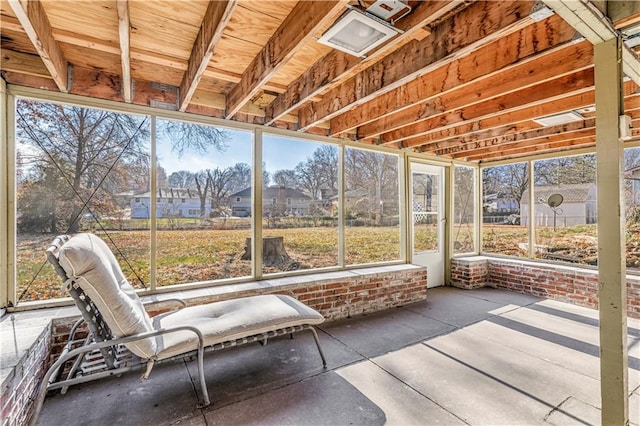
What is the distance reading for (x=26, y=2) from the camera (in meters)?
1.54

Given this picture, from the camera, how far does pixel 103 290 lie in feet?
5.95

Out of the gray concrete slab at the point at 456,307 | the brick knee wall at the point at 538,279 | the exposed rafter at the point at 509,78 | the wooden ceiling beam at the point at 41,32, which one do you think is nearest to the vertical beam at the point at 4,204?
the wooden ceiling beam at the point at 41,32

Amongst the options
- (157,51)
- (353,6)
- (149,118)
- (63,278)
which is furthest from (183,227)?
(353,6)

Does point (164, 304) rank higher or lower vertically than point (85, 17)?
lower

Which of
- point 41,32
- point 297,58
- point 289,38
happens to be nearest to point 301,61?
point 297,58

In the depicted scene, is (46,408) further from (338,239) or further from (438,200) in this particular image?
(438,200)

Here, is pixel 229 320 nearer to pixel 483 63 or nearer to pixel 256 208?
pixel 256 208

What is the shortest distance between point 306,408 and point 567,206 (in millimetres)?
5226

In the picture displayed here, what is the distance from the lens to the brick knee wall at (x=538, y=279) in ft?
13.7

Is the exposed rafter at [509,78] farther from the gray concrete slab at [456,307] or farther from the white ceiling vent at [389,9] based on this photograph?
the gray concrete slab at [456,307]

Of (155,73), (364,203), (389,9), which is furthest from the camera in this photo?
(364,203)

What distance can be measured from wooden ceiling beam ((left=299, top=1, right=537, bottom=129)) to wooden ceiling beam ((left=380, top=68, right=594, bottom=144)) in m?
0.97

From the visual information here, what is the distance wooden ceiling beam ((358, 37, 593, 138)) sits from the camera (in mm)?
2131

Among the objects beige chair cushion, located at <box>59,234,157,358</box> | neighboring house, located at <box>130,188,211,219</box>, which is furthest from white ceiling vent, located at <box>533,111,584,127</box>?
beige chair cushion, located at <box>59,234,157,358</box>
